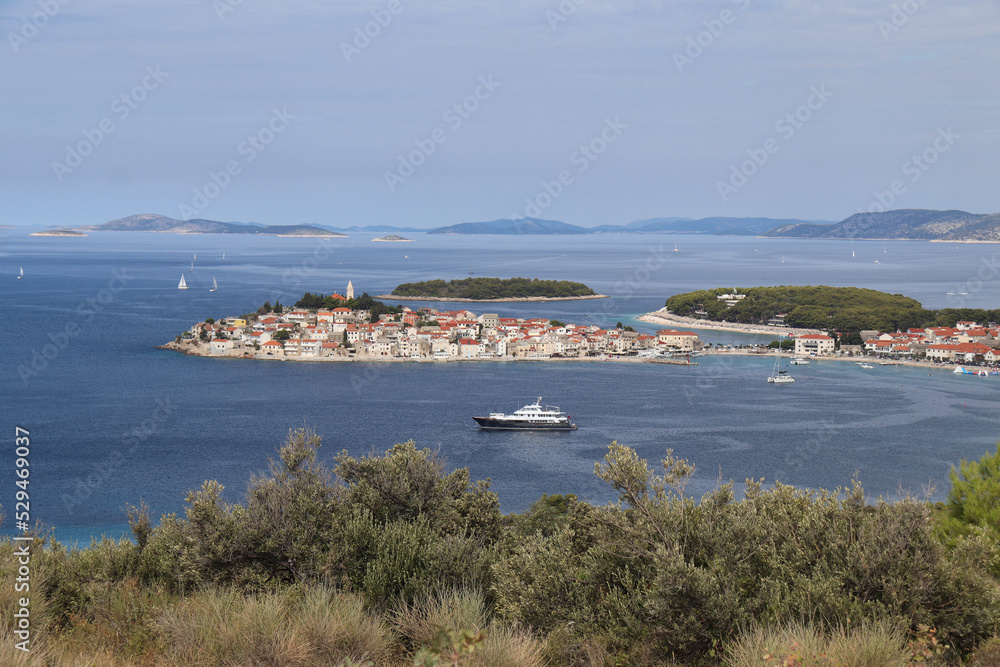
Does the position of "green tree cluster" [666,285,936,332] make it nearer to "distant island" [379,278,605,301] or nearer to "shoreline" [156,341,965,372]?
"shoreline" [156,341,965,372]

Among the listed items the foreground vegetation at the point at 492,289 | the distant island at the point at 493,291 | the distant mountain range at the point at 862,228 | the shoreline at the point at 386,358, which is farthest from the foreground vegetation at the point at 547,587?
the distant mountain range at the point at 862,228

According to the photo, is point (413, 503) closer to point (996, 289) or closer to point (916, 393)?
point (916, 393)

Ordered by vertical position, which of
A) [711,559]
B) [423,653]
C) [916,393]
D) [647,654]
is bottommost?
[916,393]

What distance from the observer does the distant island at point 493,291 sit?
46.9m

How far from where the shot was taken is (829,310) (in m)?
36.1

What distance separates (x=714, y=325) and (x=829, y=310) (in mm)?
4804

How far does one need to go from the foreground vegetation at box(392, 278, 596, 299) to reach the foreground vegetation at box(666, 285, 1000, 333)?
8.25 metres

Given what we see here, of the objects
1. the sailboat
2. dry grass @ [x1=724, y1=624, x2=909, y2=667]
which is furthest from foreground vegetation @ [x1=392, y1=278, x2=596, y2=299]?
dry grass @ [x1=724, y1=624, x2=909, y2=667]

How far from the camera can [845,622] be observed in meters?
3.25

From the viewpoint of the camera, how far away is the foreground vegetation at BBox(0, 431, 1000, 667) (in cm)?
312

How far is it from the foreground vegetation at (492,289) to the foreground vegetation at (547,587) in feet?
139

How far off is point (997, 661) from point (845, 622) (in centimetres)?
49

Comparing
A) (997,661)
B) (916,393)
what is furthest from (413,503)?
(916,393)

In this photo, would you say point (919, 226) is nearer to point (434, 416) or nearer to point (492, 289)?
point (492, 289)
